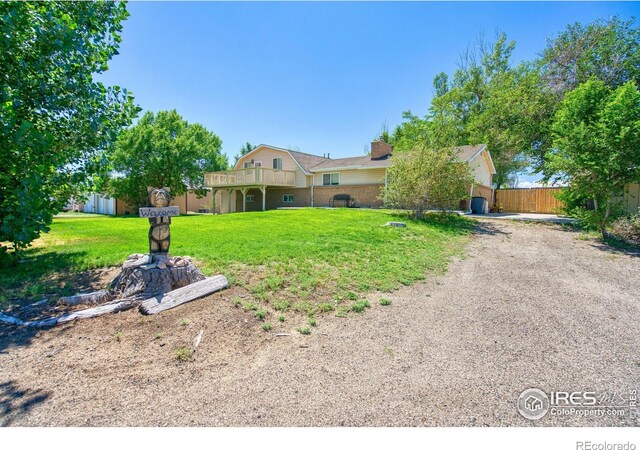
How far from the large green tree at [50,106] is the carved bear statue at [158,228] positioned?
2.32 meters

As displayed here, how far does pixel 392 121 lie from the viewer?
129ft

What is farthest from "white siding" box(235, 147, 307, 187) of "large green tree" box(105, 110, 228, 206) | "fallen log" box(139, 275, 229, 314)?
"fallen log" box(139, 275, 229, 314)

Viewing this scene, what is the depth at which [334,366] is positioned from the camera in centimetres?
312

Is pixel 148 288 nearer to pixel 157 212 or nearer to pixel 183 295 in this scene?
pixel 183 295

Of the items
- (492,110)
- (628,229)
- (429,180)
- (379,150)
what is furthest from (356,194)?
(628,229)

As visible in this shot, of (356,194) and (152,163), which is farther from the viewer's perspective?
(152,163)

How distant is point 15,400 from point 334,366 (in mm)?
2852

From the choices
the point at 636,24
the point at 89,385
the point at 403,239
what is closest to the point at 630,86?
the point at 403,239

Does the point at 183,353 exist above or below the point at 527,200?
below

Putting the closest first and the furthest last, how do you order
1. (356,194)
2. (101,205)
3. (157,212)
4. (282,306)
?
1. (282,306)
2. (157,212)
3. (356,194)
4. (101,205)

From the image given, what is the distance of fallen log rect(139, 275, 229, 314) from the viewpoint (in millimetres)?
4109

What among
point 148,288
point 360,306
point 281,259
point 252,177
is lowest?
point 360,306

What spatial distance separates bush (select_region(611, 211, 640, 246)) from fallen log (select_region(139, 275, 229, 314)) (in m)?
13.1
